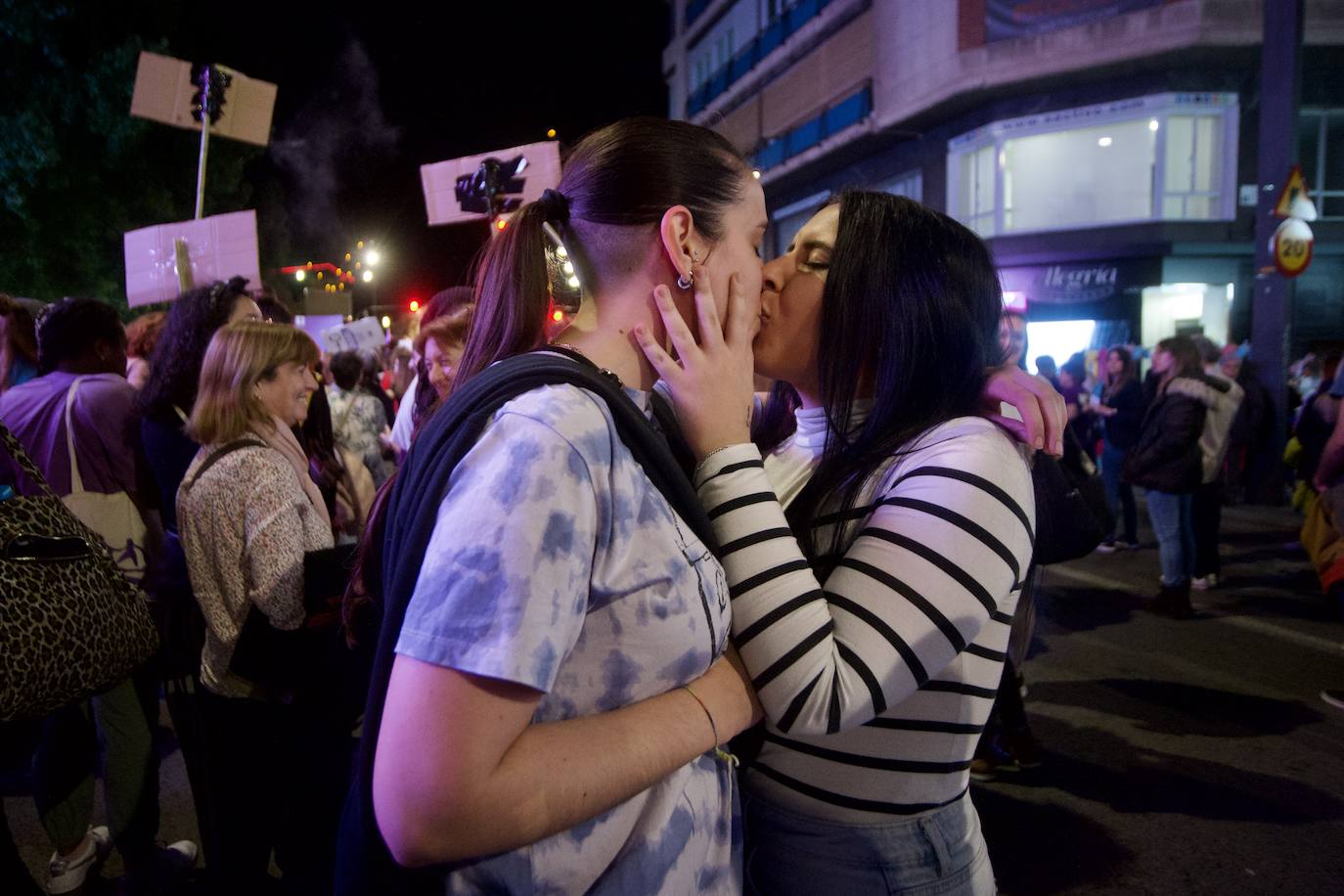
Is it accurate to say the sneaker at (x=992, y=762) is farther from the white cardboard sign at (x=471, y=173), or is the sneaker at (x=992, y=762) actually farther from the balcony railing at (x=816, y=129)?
the balcony railing at (x=816, y=129)

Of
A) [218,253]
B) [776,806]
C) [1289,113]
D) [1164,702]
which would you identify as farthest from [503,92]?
[776,806]

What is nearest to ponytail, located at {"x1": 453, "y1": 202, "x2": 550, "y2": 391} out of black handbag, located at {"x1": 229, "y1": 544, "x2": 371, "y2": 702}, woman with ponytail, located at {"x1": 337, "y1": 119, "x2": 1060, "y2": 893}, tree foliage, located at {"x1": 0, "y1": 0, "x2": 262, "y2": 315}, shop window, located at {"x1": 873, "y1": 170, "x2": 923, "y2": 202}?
woman with ponytail, located at {"x1": 337, "y1": 119, "x2": 1060, "y2": 893}

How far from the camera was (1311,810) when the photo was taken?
3758 millimetres

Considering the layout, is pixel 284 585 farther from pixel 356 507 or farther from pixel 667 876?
pixel 667 876

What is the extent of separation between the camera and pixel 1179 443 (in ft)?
21.7

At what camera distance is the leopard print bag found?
80.5 inches

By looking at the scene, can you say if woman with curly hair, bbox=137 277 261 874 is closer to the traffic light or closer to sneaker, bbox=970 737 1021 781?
the traffic light

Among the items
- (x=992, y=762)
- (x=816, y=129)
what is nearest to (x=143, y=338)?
(x=992, y=762)

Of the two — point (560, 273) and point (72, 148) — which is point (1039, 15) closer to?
point (72, 148)

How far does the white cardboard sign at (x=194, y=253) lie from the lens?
16.4 ft

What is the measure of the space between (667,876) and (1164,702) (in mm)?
4847

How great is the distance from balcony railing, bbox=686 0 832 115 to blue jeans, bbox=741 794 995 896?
24401 mm

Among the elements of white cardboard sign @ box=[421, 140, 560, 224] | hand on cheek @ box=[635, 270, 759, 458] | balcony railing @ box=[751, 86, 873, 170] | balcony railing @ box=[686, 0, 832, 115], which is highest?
balcony railing @ box=[686, 0, 832, 115]

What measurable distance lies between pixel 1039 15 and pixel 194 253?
17954 millimetres
